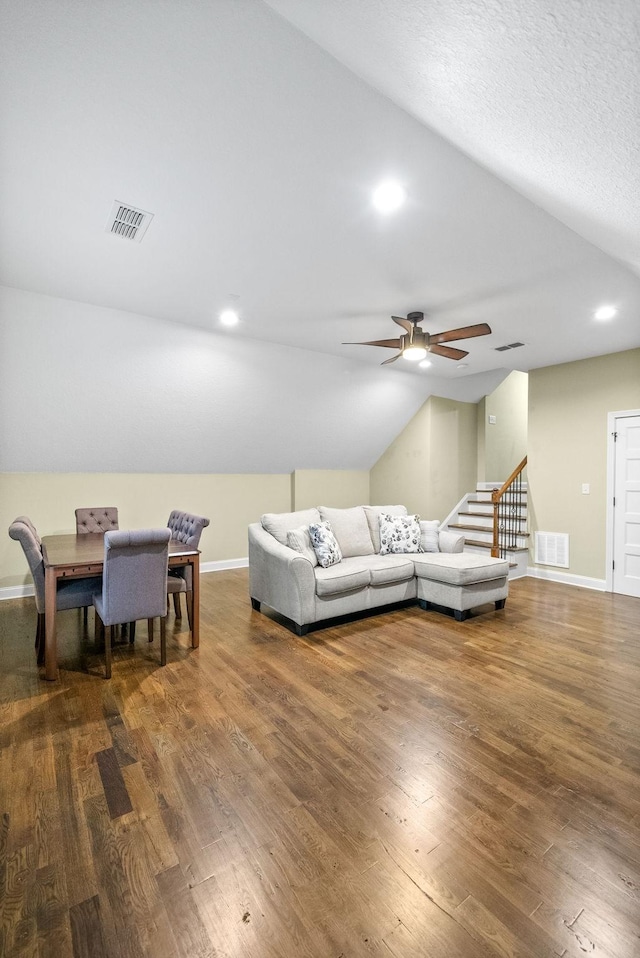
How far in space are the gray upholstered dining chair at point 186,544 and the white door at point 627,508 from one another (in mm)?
4632

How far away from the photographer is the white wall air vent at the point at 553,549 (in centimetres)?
557

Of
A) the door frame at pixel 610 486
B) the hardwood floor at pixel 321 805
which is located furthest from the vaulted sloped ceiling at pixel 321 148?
the hardwood floor at pixel 321 805

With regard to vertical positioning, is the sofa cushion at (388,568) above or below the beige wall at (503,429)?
below

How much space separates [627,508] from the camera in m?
5.00

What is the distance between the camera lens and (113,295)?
363 centimetres

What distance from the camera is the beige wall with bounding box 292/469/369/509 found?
692 cm

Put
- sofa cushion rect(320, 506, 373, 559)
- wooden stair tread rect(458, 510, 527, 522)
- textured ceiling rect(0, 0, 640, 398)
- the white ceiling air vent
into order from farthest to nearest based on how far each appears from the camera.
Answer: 1. wooden stair tread rect(458, 510, 527, 522)
2. sofa cushion rect(320, 506, 373, 559)
3. the white ceiling air vent
4. textured ceiling rect(0, 0, 640, 398)

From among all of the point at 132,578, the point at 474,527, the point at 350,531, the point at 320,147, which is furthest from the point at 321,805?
the point at 474,527

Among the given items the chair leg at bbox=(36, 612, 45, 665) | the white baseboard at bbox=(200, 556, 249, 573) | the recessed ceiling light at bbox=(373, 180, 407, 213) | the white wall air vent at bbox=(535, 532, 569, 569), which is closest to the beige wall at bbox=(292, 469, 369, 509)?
the white baseboard at bbox=(200, 556, 249, 573)

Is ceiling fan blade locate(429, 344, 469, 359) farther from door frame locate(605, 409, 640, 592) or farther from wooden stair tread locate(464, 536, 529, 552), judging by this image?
wooden stair tread locate(464, 536, 529, 552)

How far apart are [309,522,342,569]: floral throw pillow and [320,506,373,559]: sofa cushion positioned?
1.00 ft

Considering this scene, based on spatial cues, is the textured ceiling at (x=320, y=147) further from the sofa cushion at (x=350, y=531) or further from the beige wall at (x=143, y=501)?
the beige wall at (x=143, y=501)

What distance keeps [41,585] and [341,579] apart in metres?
2.24

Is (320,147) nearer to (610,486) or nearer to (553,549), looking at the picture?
(610,486)
